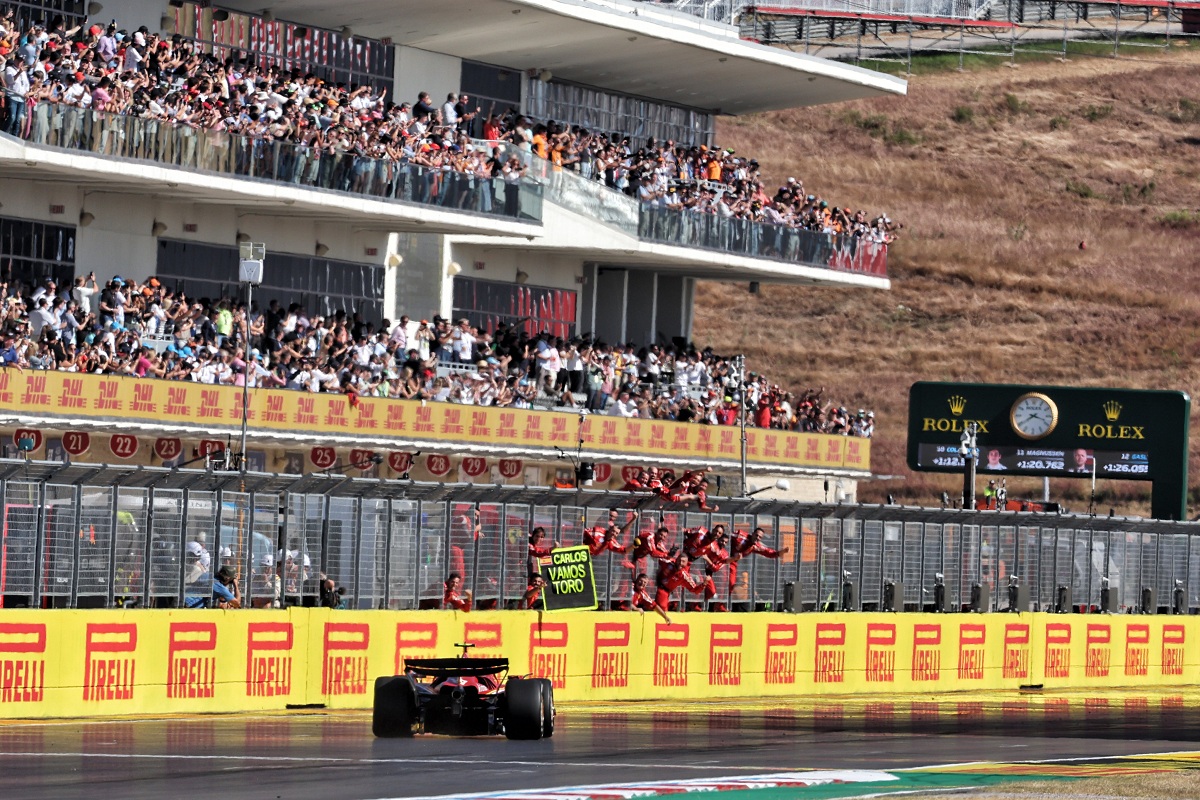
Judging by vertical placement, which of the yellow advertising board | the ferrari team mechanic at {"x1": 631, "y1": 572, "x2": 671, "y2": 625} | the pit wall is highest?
the yellow advertising board

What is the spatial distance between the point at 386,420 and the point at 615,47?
13473 millimetres

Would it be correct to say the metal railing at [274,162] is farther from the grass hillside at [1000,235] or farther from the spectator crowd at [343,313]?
the grass hillside at [1000,235]

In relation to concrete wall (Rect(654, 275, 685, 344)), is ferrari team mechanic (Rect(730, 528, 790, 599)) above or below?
below

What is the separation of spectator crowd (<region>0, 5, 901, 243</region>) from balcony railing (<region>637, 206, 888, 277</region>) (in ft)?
1.20

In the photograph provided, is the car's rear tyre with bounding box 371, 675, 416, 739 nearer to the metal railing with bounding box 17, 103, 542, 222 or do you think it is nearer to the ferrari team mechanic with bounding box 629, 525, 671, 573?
the ferrari team mechanic with bounding box 629, 525, 671, 573

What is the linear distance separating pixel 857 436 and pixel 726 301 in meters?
47.0

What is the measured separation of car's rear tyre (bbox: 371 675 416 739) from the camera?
19156mm

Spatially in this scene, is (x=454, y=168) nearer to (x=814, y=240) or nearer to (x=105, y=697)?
(x=814, y=240)

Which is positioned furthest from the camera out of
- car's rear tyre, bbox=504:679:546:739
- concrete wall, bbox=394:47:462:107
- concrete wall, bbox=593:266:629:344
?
concrete wall, bbox=593:266:629:344

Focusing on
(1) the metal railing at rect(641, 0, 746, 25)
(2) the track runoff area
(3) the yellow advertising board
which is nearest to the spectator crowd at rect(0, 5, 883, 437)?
(3) the yellow advertising board

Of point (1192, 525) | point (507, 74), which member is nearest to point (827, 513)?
point (1192, 525)

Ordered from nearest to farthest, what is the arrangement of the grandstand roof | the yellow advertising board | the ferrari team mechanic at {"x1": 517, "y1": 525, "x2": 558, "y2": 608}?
the ferrari team mechanic at {"x1": 517, "y1": 525, "x2": 558, "y2": 608}, the yellow advertising board, the grandstand roof

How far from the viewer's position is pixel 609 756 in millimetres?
17906

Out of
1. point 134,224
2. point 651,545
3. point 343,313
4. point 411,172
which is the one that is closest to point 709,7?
point 411,172
